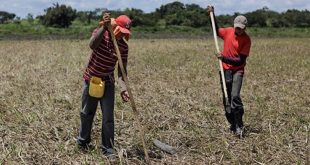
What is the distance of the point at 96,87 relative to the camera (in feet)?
18.5

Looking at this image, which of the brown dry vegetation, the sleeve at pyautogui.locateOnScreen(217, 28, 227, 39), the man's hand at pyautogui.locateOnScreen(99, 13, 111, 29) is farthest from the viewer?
the sleeve at pyautogui.locateOnScreen(217, 28, 227, 39)

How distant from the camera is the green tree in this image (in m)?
51.1

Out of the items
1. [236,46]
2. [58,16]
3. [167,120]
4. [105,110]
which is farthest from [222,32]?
[58,16]

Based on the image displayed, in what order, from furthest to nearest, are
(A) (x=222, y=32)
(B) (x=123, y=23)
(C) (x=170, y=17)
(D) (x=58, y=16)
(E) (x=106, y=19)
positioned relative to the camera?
(C) (x=170, y=17)
(D) (x=58, y=16)
(A) (x=222, y=32)
(B) (x=123, y=23)
(E) (x=106, y=19)

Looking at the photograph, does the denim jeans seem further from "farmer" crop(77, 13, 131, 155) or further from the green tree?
the green tree

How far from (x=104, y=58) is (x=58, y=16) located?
46.7 meters

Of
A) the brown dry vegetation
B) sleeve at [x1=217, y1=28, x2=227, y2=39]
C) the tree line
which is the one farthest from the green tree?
sleeve at [x1=217, y1=28, x2=227, y2=39]

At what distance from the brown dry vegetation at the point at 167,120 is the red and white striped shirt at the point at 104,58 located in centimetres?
92

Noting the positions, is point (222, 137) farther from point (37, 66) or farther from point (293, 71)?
point (37, 66)

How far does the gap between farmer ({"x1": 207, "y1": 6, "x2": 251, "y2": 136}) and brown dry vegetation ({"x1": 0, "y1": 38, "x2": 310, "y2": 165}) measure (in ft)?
0.92

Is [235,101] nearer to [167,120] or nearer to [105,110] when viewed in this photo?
[167,120]

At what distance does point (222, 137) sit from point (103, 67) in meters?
2.04

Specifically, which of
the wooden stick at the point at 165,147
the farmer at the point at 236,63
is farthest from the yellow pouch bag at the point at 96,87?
the farmer at the point at 236,63

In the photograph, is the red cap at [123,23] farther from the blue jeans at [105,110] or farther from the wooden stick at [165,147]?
the wooden stick at [165,147]
